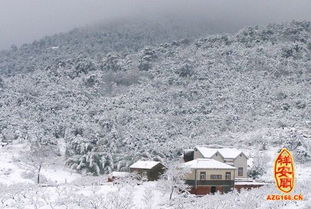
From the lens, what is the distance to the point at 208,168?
2172 inches

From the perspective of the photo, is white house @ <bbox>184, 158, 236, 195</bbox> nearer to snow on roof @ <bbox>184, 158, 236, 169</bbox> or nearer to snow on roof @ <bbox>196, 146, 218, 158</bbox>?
snow on roof @ <bbox>184, 158, 236, 169</bbox>

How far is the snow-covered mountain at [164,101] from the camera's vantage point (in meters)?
97.1

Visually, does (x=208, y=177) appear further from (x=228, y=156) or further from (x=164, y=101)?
(x=164, y=101)

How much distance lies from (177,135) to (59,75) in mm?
Result: 78050

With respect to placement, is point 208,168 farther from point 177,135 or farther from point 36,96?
point 36,96

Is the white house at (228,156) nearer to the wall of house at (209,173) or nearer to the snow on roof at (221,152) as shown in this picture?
the snow on roof at (221,152)

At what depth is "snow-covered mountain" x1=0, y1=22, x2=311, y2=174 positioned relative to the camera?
319 feet

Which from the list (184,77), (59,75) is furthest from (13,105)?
(184,77)

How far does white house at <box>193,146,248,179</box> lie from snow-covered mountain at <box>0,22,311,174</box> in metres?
14.7

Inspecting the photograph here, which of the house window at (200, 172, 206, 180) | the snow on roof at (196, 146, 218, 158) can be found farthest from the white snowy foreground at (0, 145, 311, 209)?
the snow on roof at (196, 146, 218, 158)

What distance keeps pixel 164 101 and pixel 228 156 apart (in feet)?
252

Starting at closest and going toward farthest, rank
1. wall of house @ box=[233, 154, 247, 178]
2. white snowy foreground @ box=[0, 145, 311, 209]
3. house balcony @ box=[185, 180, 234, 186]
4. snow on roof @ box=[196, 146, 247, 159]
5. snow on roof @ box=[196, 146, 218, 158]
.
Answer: white snowy foreground @ box=[0, 145, 311, 209] < house balcony @ box=[185, 180, 234, 186] < wall of house @ box=[233, 154, 247, 178] < snow on roof @ box=[196, 146, 247, 159] < snow on roof @ box=[196, 146, 218, 158]

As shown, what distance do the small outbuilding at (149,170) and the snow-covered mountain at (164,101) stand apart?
58.7 feet

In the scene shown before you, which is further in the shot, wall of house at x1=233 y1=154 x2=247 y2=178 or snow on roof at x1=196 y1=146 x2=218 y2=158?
snow on roof at x1=196 y1=146 x2=218 y2=158
